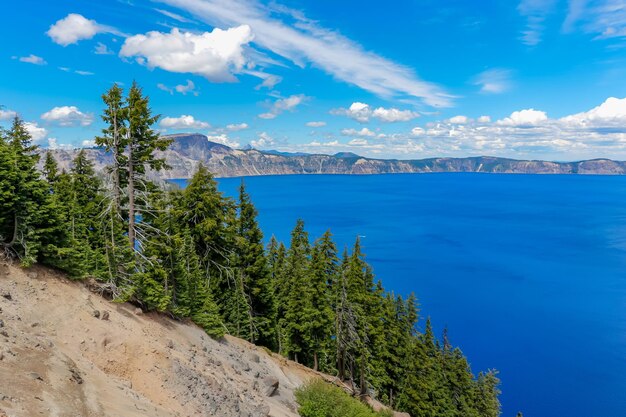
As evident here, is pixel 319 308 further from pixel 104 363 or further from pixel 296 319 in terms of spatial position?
pixel 104 363

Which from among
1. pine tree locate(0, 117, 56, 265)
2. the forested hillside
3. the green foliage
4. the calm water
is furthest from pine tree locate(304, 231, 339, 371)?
the calm water

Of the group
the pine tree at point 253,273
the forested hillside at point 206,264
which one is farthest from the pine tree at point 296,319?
the pine tree at point 253,273

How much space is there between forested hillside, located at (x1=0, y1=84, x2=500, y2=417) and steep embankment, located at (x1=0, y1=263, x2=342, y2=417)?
1546 millimetres

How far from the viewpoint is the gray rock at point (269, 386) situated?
22.3 m

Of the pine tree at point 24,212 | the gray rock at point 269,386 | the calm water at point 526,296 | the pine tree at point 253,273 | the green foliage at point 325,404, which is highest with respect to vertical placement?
the pine tree at point 24,212

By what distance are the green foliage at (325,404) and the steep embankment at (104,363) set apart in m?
0.85

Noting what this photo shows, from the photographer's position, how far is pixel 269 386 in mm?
22625

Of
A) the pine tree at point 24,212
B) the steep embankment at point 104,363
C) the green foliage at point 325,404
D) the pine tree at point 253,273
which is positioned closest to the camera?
the steep embankment at point 104,363

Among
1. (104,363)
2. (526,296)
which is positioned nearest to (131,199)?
(104,363)

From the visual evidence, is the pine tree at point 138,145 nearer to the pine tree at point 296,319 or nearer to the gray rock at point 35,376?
the gray rock at point 35,376

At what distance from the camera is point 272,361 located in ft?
92.8

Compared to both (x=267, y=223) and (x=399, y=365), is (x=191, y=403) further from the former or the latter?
(x=267, y=223)

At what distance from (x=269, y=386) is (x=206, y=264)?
1172 centimetres

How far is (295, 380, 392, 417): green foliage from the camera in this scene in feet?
73.7
